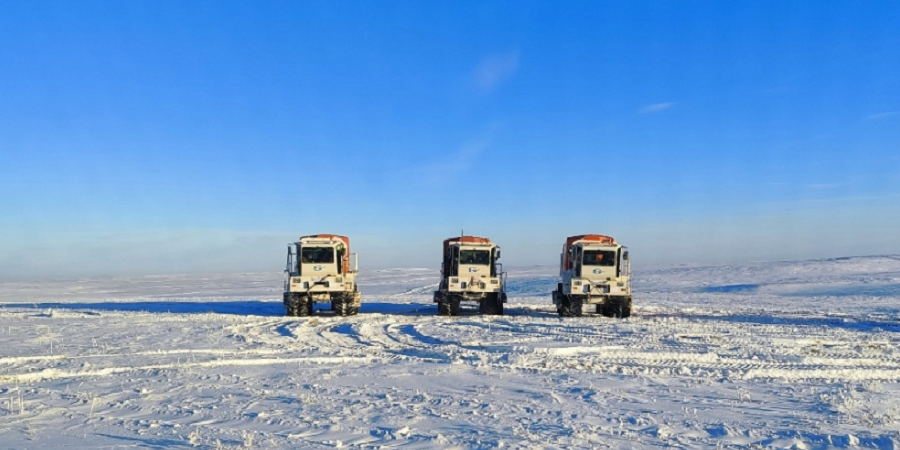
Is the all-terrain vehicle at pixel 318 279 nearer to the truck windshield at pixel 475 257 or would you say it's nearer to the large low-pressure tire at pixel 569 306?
the truck windshield at pixel 475 257

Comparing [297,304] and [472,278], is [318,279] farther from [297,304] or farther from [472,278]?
[472,278]

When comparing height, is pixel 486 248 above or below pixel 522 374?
above

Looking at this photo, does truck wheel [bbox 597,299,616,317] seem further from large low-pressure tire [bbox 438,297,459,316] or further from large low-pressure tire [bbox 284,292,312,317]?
large low-pressure tire [bbox 284,292,312,317]

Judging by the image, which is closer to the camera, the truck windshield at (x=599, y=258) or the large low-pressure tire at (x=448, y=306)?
the truck windshield at (x=599, y=258)

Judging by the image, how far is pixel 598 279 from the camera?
25.4 m

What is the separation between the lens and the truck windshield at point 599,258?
25547 mm

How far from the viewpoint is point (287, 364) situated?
1298cm

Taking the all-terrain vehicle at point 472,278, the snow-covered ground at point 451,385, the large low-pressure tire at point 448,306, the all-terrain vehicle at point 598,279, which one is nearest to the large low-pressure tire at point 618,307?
the all-terrain vehicle at point 598,279

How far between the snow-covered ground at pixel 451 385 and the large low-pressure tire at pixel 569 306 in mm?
3817

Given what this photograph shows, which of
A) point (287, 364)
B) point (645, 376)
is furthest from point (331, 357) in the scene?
point (645, 376)

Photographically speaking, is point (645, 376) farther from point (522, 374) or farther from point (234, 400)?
point (234, 400)

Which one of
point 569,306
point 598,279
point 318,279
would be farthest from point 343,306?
point 598,279

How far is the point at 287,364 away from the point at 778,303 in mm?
27594

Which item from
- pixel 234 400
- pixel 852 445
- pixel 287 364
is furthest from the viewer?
pixel 287 364
